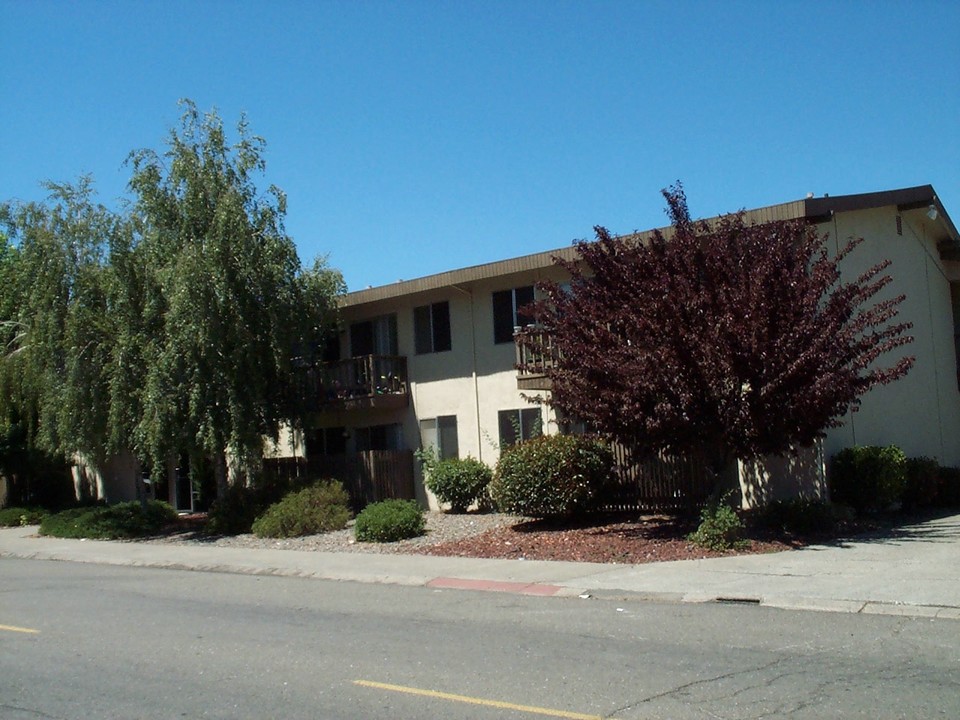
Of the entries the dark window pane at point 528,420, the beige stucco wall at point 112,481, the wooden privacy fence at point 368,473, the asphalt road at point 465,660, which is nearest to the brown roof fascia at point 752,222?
the dark window pane at point 528,420

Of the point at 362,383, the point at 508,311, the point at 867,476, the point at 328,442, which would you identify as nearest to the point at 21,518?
the point at 328,442

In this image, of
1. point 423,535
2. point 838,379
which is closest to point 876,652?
point 838,379

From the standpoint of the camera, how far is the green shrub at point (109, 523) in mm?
23828

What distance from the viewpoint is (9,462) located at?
31703mm

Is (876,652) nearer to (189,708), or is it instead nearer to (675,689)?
(675,689)

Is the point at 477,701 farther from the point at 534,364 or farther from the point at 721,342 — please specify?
the point at 534,364

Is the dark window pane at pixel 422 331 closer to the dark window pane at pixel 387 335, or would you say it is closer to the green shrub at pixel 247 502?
the dark window pane at pixel 387 335

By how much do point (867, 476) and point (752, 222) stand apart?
5012mm

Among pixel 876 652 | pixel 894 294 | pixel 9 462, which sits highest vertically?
pixel 894 294

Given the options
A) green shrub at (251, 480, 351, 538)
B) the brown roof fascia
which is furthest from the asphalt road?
the brown roof fascia

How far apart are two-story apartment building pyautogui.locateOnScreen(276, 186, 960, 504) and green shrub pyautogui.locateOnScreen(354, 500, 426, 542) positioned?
3.90 meters

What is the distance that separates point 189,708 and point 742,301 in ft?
33.5

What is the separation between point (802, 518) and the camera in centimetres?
1661

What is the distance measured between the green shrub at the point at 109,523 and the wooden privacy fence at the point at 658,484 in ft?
38.0
